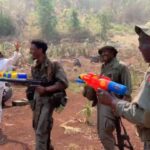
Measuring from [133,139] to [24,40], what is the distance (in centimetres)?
1258

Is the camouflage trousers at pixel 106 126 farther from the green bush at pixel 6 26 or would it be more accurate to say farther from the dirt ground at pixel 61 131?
the green bush at pixel 6 26

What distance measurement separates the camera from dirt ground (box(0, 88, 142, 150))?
5.72 meters

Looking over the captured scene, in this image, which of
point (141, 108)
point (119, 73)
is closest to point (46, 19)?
point (119, 73)

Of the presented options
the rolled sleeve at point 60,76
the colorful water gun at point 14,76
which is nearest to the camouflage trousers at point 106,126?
the rolled sleeve at point 60,76

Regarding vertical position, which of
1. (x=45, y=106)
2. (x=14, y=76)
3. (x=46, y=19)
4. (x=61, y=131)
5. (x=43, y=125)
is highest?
(x=46, y=19)

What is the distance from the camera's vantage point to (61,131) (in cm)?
632

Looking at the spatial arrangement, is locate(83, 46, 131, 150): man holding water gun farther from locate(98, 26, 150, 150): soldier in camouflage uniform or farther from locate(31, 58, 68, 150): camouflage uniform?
locate(98, 26, 150, 150): soldier in camouflage uniform

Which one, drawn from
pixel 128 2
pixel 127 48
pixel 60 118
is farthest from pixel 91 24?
pixel 60 118

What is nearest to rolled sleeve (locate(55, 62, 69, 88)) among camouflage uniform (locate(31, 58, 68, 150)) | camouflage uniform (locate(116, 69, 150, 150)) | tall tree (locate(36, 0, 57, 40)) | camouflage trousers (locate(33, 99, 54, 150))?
camouflage uniform (locate(31, 58, 68, 150))

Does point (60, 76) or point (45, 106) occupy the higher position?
point (60, 76)

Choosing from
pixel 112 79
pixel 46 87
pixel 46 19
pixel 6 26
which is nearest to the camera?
pixel 112 79

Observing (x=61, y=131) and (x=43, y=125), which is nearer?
(x=43, y=125)

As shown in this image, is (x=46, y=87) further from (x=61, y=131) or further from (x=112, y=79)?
(x=61, y=131)

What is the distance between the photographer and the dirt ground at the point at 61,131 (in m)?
5.72
